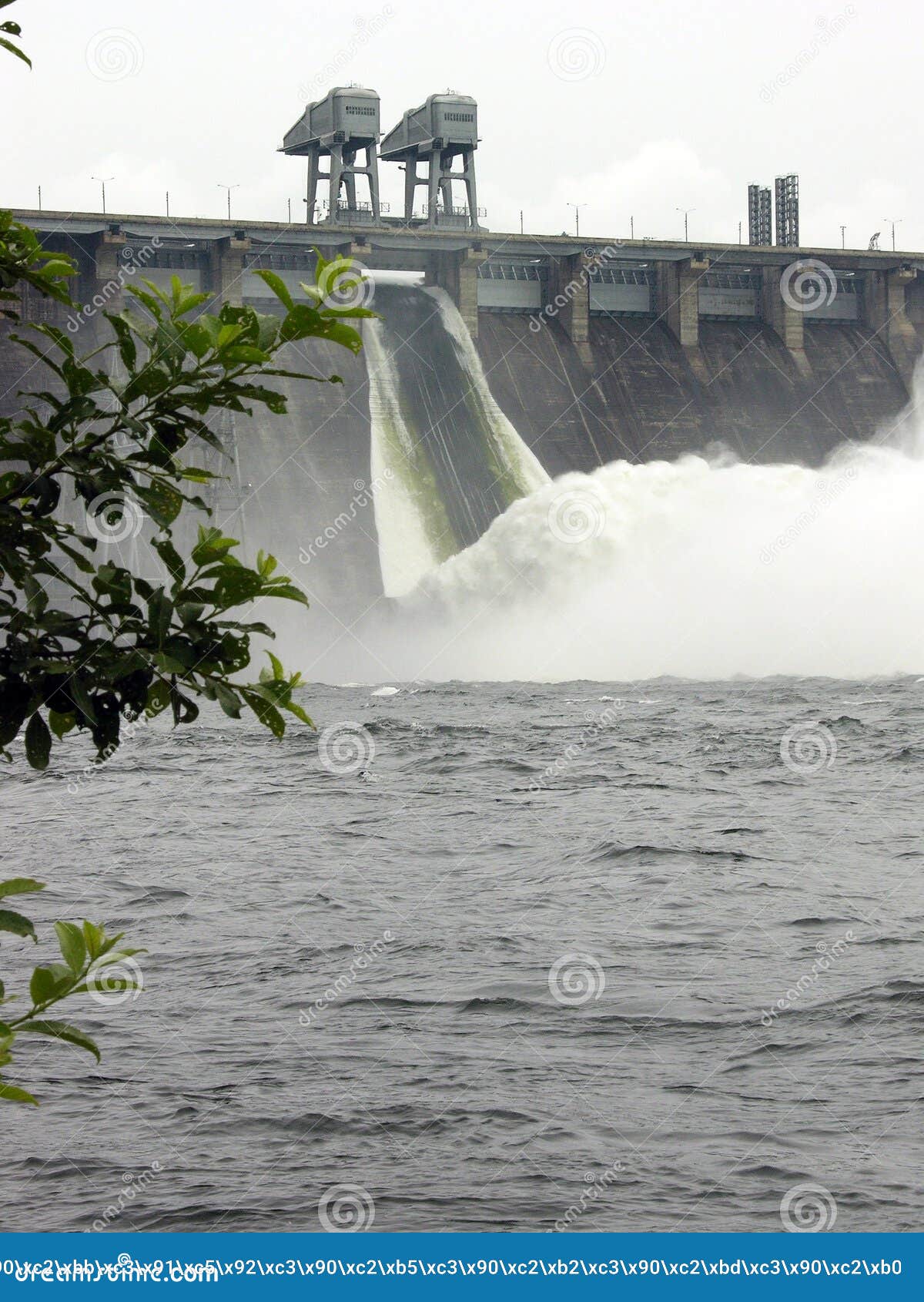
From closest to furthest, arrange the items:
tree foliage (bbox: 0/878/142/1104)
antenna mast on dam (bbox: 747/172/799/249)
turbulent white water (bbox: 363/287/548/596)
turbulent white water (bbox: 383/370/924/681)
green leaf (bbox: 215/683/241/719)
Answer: tree foliage (bbox: 0/878/142/1104) < green leaf (bbox: 215/683/241/719) < turbulent white water (bbox: 383/370/924/681) < turbulent white water (bbox: 363/287/548/596) < antenna mast on dam (bbox: 747/172/799/249)

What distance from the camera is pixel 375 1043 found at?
11430 mm

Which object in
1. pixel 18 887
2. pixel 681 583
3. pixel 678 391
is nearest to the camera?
pixel 18 887

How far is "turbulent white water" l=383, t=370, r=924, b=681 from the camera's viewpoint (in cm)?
5194

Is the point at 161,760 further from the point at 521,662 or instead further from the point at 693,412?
the point at 693,412

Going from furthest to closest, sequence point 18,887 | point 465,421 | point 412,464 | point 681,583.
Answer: point 465,421
point 412,464
point 681,583
point 18,887

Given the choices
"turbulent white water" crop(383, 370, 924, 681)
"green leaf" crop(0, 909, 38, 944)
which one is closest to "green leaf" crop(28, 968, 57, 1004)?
"green leaf" crop(0, 909, 38, 944)

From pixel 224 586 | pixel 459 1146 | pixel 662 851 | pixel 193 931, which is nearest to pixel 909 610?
pixel 662 851

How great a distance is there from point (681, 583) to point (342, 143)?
1021 inches

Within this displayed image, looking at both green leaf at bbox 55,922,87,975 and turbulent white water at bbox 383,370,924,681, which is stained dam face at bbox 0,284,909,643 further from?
green leaf at bbox 55,922,87,975

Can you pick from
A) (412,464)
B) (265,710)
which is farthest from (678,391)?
(265,710)

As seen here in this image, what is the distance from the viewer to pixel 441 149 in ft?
222

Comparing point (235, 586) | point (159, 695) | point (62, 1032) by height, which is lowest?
point (62, 1032)

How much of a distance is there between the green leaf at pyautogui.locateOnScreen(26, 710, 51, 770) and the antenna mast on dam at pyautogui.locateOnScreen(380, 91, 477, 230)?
213ft

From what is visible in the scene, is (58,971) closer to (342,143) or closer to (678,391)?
(678,391)
